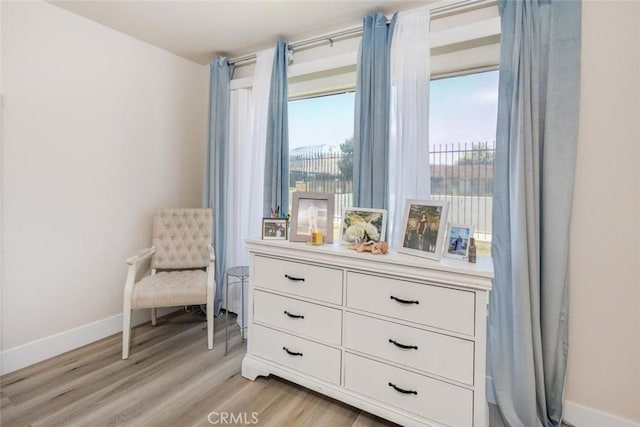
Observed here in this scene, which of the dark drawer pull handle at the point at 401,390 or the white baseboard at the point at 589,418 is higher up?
the dark drawer pull handle at the point at 401,390

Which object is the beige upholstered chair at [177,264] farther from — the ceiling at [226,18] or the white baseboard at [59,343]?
the ceiling at [226,18]

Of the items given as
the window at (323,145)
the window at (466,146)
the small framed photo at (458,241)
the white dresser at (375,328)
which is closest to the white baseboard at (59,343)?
the white dresser at (375,328)

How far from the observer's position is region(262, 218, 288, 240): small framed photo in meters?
2.09

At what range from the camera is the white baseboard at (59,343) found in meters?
2.12

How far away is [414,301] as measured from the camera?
1.57m

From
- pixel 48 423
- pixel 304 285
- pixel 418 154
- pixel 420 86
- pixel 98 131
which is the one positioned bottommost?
pixel 48 423

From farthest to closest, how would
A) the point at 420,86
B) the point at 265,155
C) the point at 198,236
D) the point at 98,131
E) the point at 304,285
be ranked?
the point at 198,236 → the point at 265,155 → the point at 98,131 → the point at 420,86 → the point at 304,285

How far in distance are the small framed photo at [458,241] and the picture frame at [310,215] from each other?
2.26ft

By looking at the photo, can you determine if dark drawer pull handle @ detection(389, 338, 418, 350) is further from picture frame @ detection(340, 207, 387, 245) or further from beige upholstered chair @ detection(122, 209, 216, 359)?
beige upholstered chair @ detection(122, 209, 216, 359)

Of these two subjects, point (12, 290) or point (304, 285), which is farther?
point (12, 290)

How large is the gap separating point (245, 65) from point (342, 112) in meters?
1.11

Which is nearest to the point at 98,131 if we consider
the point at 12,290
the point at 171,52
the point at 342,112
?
the point at 171,52

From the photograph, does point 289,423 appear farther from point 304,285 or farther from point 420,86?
point 420,86

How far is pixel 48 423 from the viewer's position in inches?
65.7
